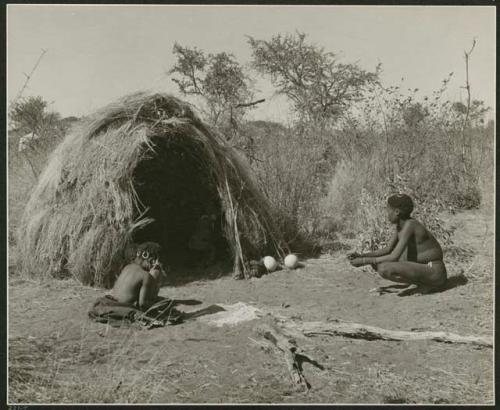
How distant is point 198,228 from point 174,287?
1.04m

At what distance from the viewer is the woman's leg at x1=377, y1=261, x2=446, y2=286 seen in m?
5.56

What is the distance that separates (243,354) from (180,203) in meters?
3.79

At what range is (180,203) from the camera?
7805mm

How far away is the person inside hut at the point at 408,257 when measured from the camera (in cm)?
558

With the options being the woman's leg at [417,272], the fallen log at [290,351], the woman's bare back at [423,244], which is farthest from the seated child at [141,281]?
the woman's bare back at [423,244]

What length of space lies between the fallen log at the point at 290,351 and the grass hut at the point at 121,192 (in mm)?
1897

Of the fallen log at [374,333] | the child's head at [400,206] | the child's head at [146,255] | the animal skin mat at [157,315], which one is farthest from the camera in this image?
the child's head at [400,206]

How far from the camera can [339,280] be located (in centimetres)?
638

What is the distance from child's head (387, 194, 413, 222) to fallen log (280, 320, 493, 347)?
4.49 feet

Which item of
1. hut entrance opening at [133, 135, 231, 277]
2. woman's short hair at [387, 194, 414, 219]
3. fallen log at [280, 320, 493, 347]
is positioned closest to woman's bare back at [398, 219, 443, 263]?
woman's short hair at [387, 194, 414, 219]

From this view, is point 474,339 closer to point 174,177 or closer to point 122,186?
point 122,186

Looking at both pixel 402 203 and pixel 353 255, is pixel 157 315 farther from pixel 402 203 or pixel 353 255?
pixel 402 203

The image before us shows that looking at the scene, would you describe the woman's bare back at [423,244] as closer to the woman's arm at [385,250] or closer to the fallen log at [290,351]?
the woman's arm at [385,250]

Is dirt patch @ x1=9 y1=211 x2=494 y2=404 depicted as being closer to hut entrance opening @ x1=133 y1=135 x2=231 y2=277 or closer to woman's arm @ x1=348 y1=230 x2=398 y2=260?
woman's arm @ x1=348 y1=230 x2=398 y2=260
